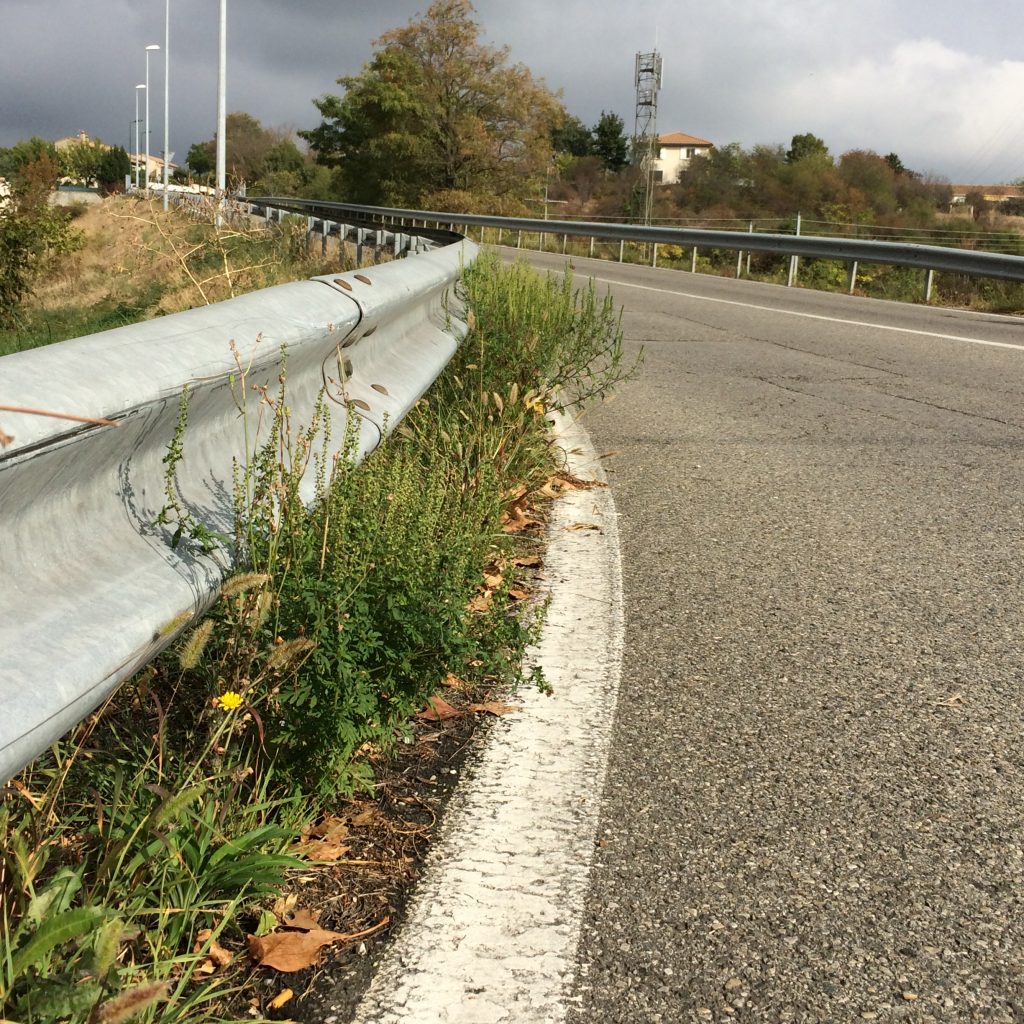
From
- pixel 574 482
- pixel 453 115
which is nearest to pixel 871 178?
pixel 453 115

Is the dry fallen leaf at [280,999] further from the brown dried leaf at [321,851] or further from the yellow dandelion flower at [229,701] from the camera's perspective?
the yellow dandelion flower at [229,701]

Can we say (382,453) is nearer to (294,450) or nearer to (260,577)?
(294,450)

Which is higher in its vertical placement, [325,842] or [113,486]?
[113,486]

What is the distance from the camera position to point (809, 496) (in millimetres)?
5215

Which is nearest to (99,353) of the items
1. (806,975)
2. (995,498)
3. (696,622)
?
(806,975)

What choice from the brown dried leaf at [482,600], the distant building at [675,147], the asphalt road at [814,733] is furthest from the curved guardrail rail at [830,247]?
the distant building at [675,147]

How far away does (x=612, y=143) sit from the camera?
127 m

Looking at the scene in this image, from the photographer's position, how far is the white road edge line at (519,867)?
1.93 metres

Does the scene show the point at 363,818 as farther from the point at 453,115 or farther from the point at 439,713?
the point at 453,115

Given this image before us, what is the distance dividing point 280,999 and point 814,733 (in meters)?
1.45

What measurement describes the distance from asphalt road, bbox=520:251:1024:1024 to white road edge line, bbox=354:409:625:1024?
0.05m

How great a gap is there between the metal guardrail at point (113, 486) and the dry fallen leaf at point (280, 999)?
0.53 meters

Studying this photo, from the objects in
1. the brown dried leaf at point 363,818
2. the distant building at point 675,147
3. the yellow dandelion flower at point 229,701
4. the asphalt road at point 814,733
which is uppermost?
the distant building at point 675,147

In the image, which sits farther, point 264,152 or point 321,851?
point 264,152
